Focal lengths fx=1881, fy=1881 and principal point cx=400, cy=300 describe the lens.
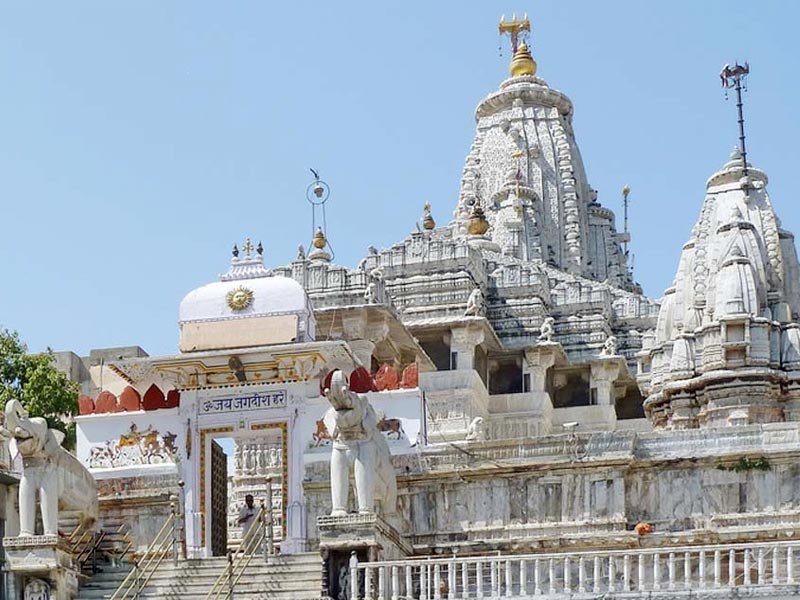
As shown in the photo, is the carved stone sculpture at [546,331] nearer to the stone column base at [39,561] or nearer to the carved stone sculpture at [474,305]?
the carved stone sculpture at [474,305]

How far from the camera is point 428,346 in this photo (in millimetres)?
58312

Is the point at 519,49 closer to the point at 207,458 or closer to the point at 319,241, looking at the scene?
the point at 319,241

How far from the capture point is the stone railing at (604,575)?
27047mm

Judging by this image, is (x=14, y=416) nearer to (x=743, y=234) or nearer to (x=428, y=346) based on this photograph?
(x=743, y=234)

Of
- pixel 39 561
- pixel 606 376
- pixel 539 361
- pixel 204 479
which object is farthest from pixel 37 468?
pixel 606 376

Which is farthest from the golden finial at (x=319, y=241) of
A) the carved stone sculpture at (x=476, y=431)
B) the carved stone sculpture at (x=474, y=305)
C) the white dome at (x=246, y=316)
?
the white dome at (x=246, y=316)

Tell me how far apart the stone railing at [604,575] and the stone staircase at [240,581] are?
150cm

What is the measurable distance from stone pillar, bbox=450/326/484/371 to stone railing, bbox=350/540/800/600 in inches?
1054

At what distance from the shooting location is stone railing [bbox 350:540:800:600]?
88.7ft

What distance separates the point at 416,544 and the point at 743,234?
1497 cm

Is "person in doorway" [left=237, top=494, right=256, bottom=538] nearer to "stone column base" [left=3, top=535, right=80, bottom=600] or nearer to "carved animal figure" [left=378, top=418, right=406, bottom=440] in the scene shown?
"carved animal figure" [left=378, top=418, right=406, bottom=440]

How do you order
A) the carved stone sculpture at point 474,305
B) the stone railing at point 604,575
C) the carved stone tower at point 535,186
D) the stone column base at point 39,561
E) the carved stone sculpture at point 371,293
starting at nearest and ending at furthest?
the stone railing at point 604,575 → the stone column base at point 39,561 → the carved stone sculpture at point 371,293 → the carved stone sculpture at point 474,305 → the carved stone tower at point 535,186

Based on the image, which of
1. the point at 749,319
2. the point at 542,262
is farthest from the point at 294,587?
the point at 542,262

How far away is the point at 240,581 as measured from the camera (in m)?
29.7
